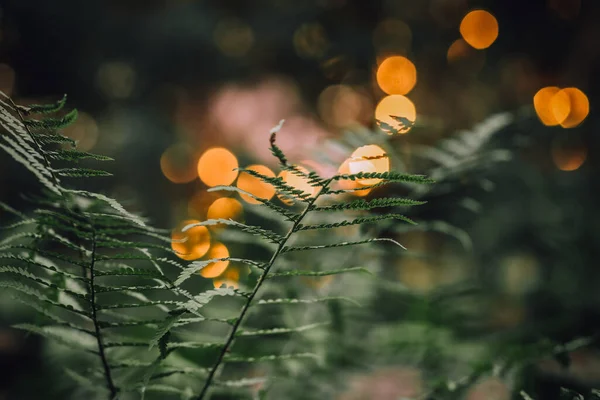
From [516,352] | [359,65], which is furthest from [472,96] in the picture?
[516,352]

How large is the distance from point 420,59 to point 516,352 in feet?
7.72

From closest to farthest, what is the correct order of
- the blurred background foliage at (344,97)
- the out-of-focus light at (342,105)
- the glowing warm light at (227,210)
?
1. the glowing warm light at (227,210)
2. the blurred background foliage at (344,97)
3. the out-of-focus light at (342,105)

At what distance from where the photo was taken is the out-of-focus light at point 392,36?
2463 millimetres

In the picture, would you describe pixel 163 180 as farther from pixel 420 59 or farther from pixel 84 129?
pixel 420 59

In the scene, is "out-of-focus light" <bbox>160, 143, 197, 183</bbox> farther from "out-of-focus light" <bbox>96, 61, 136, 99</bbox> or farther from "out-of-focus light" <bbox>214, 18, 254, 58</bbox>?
"out-of-focus light" <bbox>214, 18, 254, 58</bbox>

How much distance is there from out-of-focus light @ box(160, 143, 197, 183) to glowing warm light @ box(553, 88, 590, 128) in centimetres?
205

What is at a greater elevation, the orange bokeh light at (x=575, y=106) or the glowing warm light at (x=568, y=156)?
the orange bokeh light at (x=575, y=106)

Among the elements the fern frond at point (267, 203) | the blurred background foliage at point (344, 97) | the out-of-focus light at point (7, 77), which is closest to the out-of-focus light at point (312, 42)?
the blurred background foliage at point (344, 97)

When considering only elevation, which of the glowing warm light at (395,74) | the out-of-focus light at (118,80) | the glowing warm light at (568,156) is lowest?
the glowing warm light at (568,156)

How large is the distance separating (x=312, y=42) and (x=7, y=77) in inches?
54.6

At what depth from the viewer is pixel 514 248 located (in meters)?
1.95

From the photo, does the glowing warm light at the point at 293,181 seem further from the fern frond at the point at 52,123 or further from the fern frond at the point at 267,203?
the fern frond at the point at 52,123

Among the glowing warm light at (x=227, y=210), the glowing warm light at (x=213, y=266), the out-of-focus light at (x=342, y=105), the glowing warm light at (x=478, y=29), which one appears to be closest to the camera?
the glowing warm light at (x=213, y=266)

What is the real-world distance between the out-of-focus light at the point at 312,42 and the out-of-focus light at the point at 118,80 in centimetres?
84
